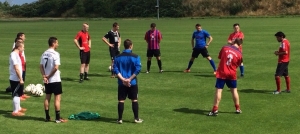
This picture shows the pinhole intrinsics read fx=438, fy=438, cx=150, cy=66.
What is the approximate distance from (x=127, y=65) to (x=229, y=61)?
269 cm

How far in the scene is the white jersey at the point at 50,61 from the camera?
11.0 meters

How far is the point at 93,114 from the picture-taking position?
38.6 feet

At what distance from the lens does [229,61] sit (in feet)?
37.6

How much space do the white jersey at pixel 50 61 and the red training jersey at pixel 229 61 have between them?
14.0 ft

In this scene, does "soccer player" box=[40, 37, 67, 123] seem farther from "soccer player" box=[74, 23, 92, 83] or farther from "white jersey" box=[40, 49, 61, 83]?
"soccer player" box=[74, 23, 92, 83]

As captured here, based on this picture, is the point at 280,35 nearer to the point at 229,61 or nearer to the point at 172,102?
the point at 229,61

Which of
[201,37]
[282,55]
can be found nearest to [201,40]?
A: [201,37]

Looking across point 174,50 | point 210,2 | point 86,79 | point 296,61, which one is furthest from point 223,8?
point 86,79

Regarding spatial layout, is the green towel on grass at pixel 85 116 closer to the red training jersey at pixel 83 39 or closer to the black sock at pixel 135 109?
the black sock at pixel 135 109

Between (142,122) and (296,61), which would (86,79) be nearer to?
(142,122)

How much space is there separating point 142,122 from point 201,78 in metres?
7.10

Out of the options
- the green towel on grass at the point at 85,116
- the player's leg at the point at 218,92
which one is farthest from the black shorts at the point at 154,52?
the green towel on grass at the point at 85,116

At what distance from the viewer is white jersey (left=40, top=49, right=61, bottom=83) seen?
1096 cm

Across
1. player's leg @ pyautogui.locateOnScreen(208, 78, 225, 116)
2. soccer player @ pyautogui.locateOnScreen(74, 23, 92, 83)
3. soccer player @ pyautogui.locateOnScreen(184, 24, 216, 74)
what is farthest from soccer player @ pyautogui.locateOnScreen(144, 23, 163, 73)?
player's leg @ pyautogui.locateOnScreen(208, 78, 225, 116)
